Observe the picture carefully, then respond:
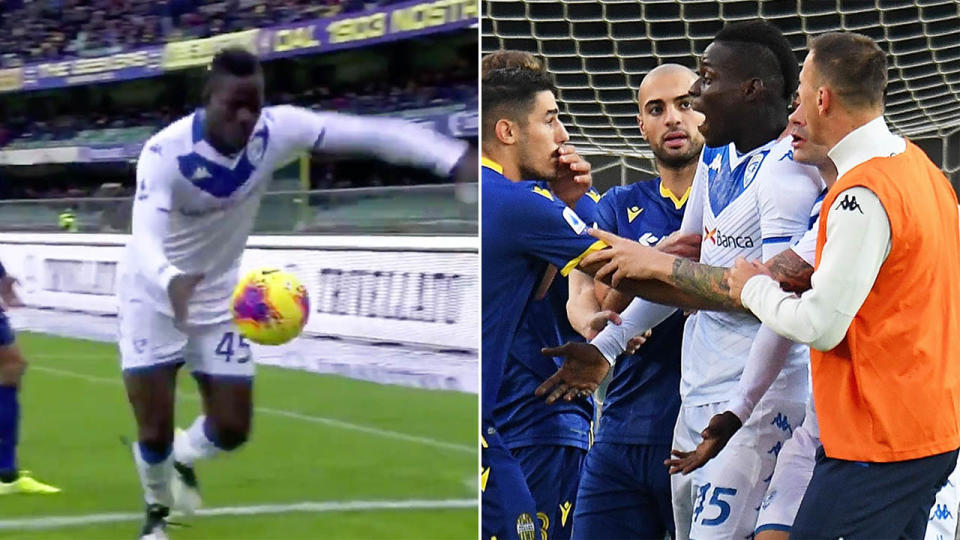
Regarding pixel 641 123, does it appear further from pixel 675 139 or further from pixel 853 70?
pixel 853 70

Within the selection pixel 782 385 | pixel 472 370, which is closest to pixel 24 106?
pixel 472 370

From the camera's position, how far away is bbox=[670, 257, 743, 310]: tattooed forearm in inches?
97.5

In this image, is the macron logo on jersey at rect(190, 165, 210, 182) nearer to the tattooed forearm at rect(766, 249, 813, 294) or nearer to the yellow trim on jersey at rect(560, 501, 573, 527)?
the yellow trim on jersey at rect(560, 501, 573, 527)

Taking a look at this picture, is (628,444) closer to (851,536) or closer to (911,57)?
(851,536)

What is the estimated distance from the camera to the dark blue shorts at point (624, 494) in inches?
112

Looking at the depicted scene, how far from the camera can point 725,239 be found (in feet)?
8.52

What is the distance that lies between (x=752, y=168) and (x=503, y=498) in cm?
91

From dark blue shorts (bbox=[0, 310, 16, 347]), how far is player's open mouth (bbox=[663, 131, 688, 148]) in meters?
1.75

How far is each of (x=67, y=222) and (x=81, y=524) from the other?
0.75m

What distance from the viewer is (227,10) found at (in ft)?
9.82

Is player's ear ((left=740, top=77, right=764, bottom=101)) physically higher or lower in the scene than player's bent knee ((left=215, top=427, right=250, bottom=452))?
higher

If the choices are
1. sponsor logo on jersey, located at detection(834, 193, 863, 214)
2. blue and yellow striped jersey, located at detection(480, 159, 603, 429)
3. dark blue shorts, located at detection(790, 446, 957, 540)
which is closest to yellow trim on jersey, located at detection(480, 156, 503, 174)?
blue and yellow striped jersey, located at detection(480, 159, 603, 429)

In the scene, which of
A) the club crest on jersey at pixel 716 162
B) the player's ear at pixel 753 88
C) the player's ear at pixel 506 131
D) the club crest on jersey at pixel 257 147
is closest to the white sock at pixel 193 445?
the club crest on jersey at pixel 257 147

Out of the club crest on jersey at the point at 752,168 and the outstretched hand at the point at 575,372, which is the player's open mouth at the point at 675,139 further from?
the outstretched hand at the point at 575,372
